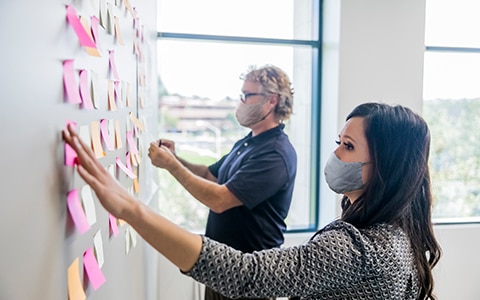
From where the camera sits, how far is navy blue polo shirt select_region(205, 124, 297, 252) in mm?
1729

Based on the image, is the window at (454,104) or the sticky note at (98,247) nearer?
the sticky note at (98,247)

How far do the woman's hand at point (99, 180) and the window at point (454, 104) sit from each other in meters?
3.03

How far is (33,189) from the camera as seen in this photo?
0.53 metres

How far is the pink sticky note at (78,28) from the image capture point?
649mm

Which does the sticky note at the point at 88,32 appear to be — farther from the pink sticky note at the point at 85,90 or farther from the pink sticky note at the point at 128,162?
the pink sticky note at the point at 128,162

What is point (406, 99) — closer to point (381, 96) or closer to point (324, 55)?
point (381, 96)

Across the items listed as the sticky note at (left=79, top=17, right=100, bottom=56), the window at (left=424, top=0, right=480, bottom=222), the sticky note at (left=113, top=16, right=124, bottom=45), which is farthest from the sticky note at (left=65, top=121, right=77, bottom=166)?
the window at (left=424, top=0, right=480, bottom=222)

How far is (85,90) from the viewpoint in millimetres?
722

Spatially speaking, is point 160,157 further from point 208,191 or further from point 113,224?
point 113,224

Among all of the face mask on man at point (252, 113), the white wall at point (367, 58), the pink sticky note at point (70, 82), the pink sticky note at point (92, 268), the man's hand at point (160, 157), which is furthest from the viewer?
the white wall at point (367, 58)

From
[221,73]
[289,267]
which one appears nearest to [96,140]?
[289,267]

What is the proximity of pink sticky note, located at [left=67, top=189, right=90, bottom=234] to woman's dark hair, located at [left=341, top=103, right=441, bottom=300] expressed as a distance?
681mm

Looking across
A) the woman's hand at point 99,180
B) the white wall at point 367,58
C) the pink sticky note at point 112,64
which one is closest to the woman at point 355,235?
the woman's hand at point 99,180

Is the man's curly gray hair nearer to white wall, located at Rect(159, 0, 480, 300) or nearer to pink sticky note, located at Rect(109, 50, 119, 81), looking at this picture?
white wall, located at Rect(159, 0, 480, 300)
